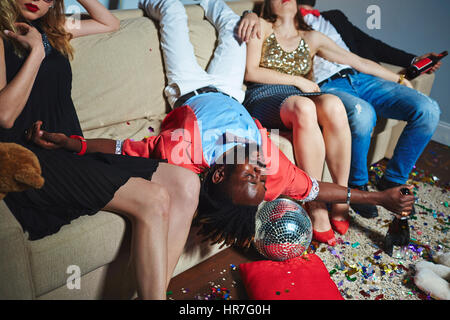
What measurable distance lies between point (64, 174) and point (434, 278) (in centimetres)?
136

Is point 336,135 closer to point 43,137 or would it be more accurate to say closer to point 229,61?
point 229,61

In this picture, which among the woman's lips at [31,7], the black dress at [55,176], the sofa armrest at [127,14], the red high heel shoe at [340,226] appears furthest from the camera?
the sofa armrest at [127,14]

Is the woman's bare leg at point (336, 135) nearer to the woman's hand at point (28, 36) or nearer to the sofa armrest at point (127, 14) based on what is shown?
the sofa armrest at point (127, 14)

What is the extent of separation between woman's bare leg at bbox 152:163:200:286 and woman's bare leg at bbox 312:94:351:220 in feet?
2.47

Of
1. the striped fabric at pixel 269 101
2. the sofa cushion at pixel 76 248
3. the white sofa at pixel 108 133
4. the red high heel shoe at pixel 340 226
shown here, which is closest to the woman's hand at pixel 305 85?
the striped fabric at pixel 269 101

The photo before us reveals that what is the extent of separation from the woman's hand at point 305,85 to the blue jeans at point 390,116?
0.30 ft

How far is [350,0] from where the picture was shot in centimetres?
304

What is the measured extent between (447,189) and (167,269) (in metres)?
1.82

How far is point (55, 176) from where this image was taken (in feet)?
3.56

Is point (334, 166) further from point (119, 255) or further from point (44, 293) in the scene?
point (44, 293)

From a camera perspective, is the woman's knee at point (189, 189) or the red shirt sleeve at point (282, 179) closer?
the woman's knee at point (189, 189)

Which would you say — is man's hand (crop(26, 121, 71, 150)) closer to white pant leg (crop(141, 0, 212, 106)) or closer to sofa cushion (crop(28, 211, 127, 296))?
sofa cushion (crop(28, 211, 127, 296))

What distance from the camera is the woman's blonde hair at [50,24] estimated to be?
1220 mm

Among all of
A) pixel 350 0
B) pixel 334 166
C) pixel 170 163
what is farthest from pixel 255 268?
pixel 350 0
